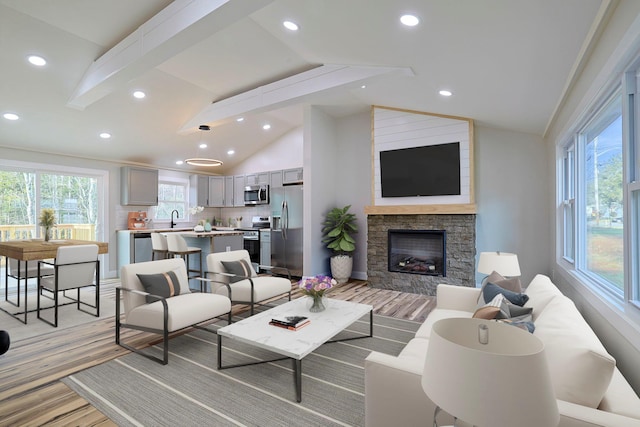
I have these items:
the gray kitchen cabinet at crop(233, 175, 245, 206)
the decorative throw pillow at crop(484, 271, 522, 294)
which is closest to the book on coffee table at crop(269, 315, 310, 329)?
the decorative throw pillow at crop(484, 271, 522, 294)

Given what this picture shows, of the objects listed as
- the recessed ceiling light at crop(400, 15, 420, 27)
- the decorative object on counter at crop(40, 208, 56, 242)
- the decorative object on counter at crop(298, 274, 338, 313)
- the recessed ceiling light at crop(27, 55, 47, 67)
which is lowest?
the decorative object on counter at crop(298, 274, 338, 313)

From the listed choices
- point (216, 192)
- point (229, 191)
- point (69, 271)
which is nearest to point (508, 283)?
point (69, 271)

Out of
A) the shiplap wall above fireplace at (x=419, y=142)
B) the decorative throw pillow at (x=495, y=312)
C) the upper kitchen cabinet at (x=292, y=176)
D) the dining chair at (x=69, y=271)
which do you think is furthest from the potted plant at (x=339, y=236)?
the decorative throw pillow at (x=495, y=312)

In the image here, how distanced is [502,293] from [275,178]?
18.3 ft

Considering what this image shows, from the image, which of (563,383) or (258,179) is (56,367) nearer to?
(563,383)

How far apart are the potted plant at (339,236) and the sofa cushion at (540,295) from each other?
3534 mm

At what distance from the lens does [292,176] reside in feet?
22.6

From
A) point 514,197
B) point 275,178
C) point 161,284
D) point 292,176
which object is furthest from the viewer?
point 275,178

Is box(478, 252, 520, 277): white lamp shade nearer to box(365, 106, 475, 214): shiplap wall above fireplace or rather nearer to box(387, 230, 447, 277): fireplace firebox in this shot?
box(365, 106, 475, 214): shiplap wall above fireplace

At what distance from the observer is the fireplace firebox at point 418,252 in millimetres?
5242

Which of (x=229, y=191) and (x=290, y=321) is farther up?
(x=229, y=191)

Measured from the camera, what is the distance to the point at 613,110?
6.82 ft

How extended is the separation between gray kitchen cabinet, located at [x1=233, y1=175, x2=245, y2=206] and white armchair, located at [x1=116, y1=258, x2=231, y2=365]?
4.37 metres

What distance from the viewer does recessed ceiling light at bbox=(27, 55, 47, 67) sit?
11.9ft
